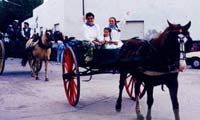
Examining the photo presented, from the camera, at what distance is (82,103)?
379 inches

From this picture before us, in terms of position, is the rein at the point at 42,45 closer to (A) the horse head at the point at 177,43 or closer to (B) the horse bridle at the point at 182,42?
(A) the horse head at the point at 177,43

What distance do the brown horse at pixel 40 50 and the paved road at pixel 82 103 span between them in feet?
6.17

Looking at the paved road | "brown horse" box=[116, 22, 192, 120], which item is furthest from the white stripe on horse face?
the paved road

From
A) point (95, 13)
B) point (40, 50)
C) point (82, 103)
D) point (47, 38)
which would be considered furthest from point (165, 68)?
point (95, 13)

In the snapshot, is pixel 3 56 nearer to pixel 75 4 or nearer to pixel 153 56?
pixel 153 56

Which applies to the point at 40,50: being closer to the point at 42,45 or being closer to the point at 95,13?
the point at 42,45

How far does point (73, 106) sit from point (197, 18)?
20.7 m

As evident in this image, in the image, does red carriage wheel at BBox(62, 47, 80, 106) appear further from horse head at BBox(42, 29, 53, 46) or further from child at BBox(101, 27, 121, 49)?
horse head at BBox(42, 29, 53, 46)

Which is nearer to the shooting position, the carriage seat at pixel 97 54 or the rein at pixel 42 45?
the carriage seat at pixel 97 54

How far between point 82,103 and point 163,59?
326 cm

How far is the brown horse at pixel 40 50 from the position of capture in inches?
577

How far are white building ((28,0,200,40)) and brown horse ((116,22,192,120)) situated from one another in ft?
68.7

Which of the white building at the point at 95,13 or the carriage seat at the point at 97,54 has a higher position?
the white building at the point at 95,13

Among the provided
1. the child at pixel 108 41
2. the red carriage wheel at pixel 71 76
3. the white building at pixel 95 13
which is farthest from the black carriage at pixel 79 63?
the white building at pixel 95 13
